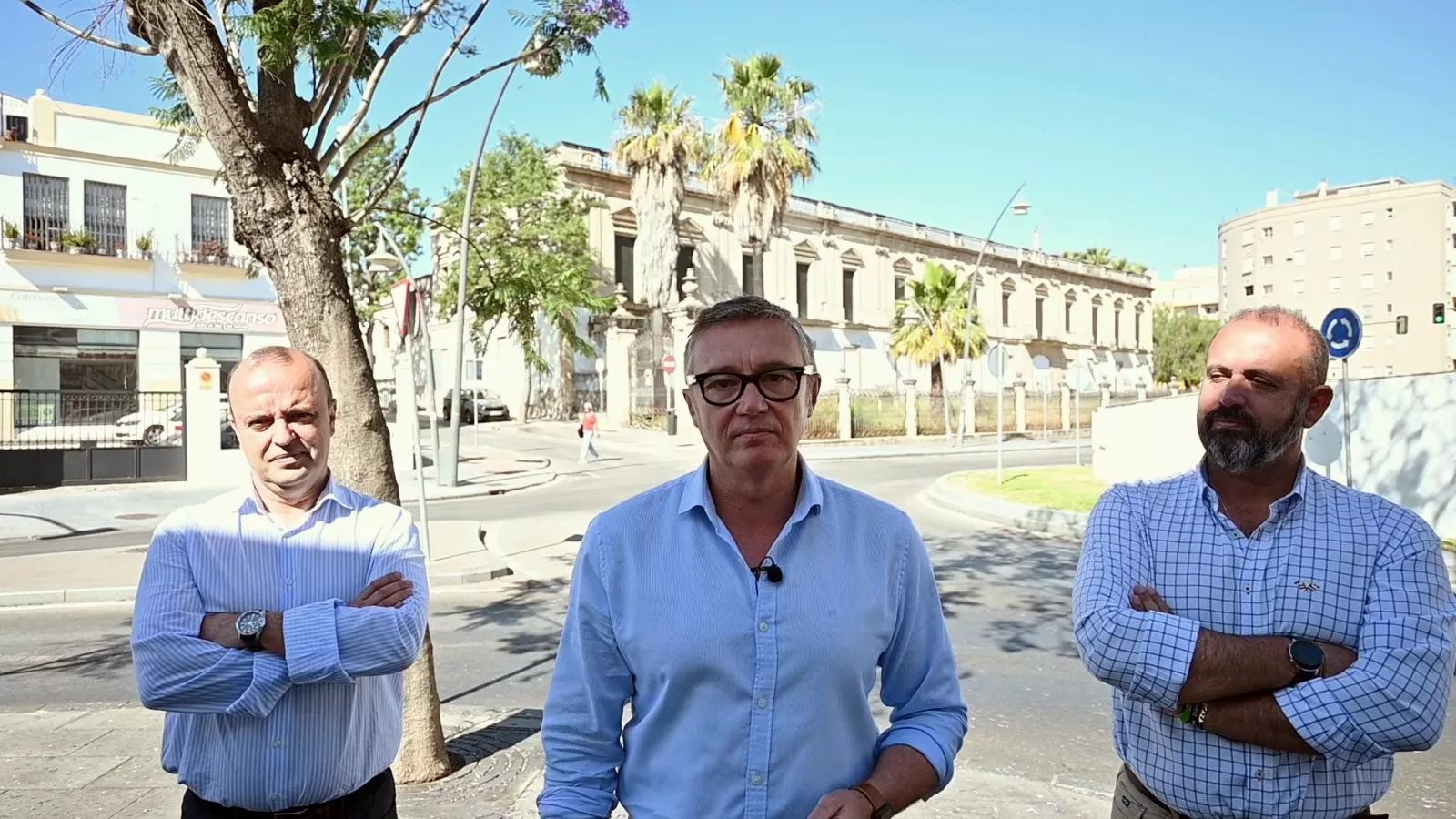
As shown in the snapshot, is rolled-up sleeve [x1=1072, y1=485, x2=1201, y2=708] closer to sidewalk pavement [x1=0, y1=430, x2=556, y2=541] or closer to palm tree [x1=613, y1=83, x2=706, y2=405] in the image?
sidewalk pavement [x1=0, y1=430, x2=556, y2=541]

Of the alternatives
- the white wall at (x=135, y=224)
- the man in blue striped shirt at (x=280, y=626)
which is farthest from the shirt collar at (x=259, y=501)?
the white wall at (x=135, y=224)

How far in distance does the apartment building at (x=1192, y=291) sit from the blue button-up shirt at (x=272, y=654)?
121m

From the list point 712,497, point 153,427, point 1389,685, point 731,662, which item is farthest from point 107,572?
point 153,427

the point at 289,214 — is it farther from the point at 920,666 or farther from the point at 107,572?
the point at 107,572

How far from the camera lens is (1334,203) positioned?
3206 inches

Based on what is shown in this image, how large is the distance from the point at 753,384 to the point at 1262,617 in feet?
4.30

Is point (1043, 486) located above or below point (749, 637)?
below

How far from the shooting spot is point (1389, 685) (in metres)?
1.94

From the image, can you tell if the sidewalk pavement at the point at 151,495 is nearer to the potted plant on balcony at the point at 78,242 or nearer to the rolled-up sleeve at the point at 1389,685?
the potted plant on balcony at the point at 78,242

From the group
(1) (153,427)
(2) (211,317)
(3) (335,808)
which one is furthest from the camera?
(2) (211,317)

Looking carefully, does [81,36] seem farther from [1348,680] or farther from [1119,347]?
[1119,347]

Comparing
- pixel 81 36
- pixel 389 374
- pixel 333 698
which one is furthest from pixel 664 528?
pixel 389 374

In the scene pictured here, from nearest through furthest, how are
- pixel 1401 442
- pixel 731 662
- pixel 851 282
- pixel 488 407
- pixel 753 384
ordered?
1. pixel 731 662
2. pixel 753 384
3. pixel 1401 442
4. pixel 488 407
5. pixel 851 282

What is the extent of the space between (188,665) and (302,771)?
1.25 feet
